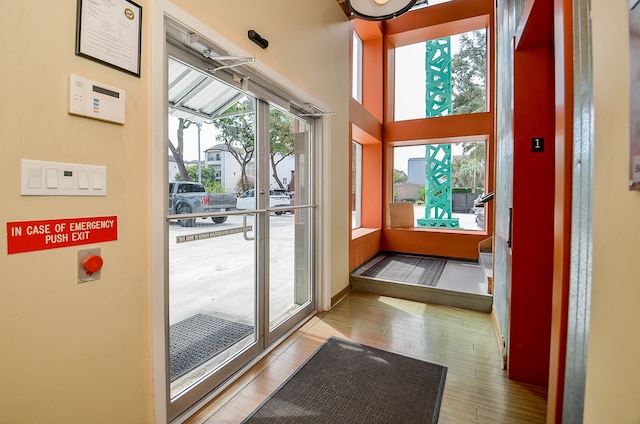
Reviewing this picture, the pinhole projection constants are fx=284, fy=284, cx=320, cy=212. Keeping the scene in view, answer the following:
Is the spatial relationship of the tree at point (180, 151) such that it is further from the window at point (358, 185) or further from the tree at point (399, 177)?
the tree at point (399, 177)

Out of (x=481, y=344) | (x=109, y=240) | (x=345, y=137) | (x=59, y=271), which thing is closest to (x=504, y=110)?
(x=345, y=137)

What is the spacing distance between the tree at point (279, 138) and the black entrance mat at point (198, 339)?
1391 millimetres

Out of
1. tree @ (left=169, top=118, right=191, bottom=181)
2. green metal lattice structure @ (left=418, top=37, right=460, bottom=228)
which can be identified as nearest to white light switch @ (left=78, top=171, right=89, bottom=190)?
tree @ (left=169, top=118, right=191, bottom=181)

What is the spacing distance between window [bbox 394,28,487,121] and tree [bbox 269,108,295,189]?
3329 millimetres

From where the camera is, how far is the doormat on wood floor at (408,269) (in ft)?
13.2

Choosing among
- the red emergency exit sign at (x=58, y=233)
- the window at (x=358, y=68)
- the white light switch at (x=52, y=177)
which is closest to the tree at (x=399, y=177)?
the window at (x=358, y=68)

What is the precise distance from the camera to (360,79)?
5578 millimetres

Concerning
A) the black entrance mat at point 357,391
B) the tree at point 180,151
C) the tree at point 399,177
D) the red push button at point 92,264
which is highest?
the tree at point 399,177

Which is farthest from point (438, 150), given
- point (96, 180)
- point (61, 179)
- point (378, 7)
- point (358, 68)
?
point (61, 179)

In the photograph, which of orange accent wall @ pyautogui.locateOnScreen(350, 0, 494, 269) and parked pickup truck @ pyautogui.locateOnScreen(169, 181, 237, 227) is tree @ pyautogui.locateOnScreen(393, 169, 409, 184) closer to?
orange accent wall @ pyautogui.locateOnScreen(350, 0, 494, 269)

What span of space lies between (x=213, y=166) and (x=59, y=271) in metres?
1.14

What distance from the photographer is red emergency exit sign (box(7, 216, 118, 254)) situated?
1.03 metres

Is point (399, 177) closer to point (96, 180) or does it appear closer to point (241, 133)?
point (241, 133)

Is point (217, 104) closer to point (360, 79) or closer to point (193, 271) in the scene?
point (193, 271)
